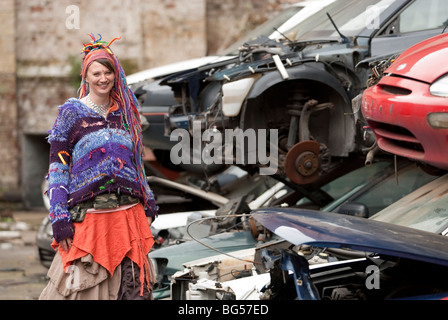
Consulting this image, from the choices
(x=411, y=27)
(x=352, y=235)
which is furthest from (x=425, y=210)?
(x=411, y=27)

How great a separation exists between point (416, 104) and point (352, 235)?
5.53ft

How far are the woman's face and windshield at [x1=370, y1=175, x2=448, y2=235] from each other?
1.96 m

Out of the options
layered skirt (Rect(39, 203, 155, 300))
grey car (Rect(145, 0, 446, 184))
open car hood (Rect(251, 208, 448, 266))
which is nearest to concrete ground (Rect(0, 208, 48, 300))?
grey car (Rect(145, 0, 446, 184))

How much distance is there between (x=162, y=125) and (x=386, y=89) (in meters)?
Result: 3.55

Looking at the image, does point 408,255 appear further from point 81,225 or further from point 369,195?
point 369,195

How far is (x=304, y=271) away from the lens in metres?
3.48

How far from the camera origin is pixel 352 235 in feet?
11.0

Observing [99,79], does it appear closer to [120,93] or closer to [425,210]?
[120,93]

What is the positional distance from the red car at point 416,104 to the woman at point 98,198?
167 cm

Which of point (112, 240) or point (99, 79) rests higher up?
point (99, 79)

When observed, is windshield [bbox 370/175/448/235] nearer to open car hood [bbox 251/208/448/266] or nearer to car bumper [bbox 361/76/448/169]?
car bumper [bbox 361/76/448/169]

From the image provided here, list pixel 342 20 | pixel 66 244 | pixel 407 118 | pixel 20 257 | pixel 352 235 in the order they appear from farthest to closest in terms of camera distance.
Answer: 1. pixel 20 257
2. pixel 342 20
3. pixel 407 118
4. pixel 66 244
5. pixel 352 235

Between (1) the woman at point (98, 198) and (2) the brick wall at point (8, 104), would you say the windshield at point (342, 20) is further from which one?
Result: (2) the brick wall at point (8, 104)

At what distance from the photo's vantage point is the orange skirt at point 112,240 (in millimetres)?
4324
